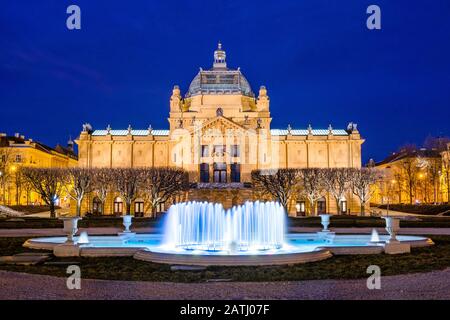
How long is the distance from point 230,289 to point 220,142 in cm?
6498

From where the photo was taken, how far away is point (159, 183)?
62.0 m

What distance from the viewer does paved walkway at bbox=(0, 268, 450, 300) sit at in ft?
41.6

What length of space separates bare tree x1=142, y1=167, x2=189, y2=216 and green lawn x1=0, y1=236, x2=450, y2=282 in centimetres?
3972

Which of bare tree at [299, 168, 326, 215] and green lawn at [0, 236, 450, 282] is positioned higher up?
bare tree at [299, 168, 326, 215]

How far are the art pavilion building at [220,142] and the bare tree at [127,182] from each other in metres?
14.6

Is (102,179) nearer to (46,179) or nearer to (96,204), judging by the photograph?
(46,179)

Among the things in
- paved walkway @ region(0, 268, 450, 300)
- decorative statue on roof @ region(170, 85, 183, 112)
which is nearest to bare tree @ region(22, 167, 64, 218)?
decorative statue on roof @ region(170, 85, 183, 112)

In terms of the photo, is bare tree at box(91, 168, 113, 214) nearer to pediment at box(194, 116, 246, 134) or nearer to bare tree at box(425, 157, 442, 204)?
pediment at box(194, 116, 246, 134)

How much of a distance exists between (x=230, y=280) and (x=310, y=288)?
9.17 ft

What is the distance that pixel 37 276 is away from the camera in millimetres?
15891

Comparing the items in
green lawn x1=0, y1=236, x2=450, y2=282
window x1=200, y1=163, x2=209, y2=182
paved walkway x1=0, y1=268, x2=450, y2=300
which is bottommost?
green lawn x1=0, y1=236, x2=450, y2=282

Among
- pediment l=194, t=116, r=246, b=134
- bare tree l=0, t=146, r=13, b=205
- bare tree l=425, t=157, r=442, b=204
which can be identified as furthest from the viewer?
bare tree l=425, t=157, r=442, b=204

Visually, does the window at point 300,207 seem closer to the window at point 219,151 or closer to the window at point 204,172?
the window at point 219,151
